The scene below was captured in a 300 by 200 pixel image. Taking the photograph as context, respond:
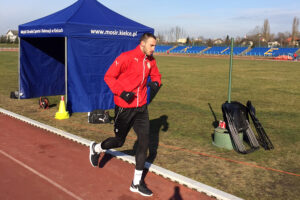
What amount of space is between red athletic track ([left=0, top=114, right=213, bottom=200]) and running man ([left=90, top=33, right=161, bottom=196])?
39cm

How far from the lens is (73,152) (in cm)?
601

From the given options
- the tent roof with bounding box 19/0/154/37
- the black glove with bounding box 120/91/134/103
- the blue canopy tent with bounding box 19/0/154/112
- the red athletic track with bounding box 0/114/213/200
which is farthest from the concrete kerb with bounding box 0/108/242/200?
the tent roof with bounding box 19/0/154/37

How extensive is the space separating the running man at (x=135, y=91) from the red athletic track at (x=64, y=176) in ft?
1.28

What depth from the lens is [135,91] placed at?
171 inches

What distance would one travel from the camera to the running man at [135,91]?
13.7 ft

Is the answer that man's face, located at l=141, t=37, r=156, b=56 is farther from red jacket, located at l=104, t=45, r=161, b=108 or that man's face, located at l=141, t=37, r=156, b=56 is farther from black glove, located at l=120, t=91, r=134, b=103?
black glove, located at l=120, t=91, r=134, b=103

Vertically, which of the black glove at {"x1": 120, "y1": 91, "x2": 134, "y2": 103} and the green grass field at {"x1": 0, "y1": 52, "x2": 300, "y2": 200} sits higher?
the black glove at {"x1": 120, "y1": 91, "x2": 134, "y2": 103}

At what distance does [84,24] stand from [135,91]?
17.4 feet

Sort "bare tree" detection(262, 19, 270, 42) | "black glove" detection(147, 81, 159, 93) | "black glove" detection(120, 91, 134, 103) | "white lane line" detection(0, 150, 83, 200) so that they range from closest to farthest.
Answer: "black glove" detection(120, 91, 134, 103) < "white lane line" detection(0, 150, 83, 200) < "black glove" detection(147, 81, 159, 93) < "bare tree" detection(262, 19, 270, 42)

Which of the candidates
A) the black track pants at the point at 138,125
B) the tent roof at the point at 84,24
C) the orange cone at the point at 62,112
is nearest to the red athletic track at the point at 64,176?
the black track pants at the point at 138,125

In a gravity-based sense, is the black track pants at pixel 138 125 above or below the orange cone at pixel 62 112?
above

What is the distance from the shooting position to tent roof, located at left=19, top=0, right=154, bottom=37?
29.2 ft

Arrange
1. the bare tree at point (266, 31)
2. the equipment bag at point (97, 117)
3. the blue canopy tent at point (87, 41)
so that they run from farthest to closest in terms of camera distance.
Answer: the bare tree at point (266, 31)
the blue canopy tent at point (87, 41)
the equipment bag at point (97, 117)

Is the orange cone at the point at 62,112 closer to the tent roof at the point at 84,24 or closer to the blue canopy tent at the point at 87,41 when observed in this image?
the blue canopy tent at the point at 87,41
